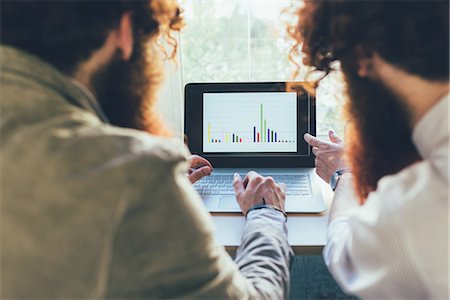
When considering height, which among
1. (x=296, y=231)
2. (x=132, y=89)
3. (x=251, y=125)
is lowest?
(x=296, y=231)

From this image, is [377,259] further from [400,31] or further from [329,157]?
[329,157]

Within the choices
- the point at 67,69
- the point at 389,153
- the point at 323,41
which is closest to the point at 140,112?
the point at 67,69

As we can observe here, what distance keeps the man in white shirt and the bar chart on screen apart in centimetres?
54

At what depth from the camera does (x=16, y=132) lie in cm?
49

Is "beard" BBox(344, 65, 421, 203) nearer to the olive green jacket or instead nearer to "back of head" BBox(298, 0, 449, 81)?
"back of head" BBox(298, 0, 449, 81)

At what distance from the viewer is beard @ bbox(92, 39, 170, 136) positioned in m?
0.68

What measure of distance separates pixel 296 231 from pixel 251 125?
494 millimetres

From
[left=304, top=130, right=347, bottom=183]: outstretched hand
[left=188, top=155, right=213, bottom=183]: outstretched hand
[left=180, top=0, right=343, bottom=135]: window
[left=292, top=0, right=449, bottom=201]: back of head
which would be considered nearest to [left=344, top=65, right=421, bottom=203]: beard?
[left=292, top=0, right=449, bottom=201]: back of head

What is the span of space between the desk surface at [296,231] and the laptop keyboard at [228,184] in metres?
0.12

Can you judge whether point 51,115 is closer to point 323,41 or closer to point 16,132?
point 16,132

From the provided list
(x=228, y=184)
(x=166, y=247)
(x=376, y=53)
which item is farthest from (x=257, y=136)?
(x=166, y=247)

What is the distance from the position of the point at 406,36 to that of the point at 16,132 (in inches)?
19.8

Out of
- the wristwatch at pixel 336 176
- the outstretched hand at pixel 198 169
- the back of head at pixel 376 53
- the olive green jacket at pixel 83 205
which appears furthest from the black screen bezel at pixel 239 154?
the olive green jacket at pixel 83 205

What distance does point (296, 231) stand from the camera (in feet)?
2.97
